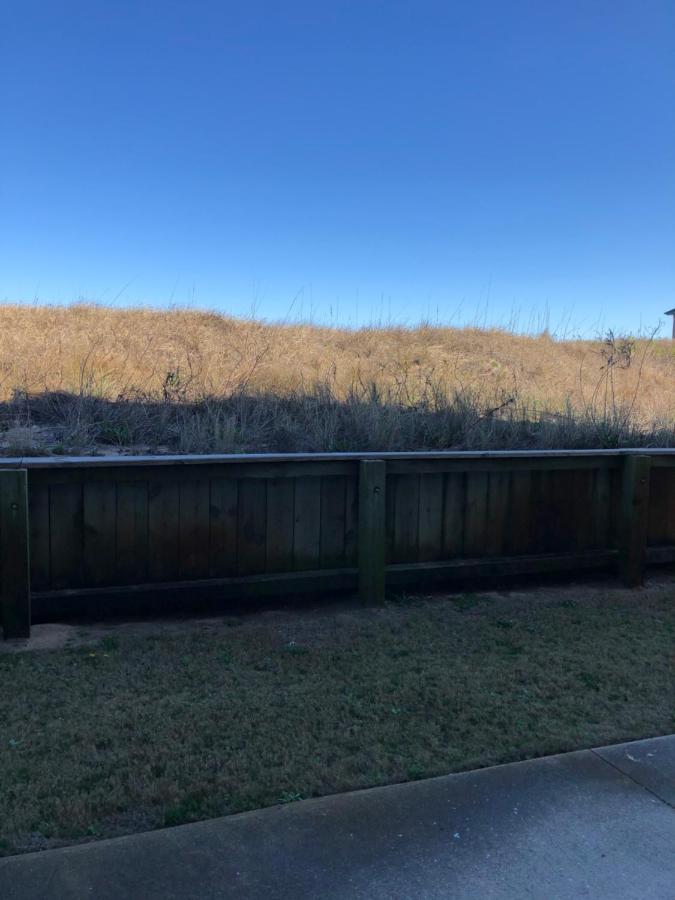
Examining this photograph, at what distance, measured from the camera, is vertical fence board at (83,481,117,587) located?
14.7 ft

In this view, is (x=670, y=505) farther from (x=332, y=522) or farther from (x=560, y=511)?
(x=332, y=522)

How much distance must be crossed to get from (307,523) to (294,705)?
5.76 feet

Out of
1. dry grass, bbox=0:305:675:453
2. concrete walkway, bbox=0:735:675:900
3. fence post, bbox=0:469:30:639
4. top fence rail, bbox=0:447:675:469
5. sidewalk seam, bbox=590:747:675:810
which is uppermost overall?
dry grass, bbox=0:305:675:453

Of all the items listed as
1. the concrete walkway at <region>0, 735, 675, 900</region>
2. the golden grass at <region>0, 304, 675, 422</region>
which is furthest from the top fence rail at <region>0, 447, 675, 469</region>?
the golden grass at <region>0, 304, 675, 422</region>

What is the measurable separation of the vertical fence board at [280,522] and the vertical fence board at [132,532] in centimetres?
86

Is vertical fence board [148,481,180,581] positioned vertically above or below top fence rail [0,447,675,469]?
below

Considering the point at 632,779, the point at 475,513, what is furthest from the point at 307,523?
the point at 632,779

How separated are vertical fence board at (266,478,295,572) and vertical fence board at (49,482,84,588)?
1.27 meters

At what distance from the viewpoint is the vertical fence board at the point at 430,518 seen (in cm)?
532

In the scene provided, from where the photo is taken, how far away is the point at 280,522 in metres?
4.93

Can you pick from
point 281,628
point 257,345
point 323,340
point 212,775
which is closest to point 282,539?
point 281,628

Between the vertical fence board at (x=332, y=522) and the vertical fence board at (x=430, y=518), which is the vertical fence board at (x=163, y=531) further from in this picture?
the vertical fence board at (x=430, y=518)

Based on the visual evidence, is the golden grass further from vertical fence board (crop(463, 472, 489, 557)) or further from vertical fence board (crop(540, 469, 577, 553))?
vertical fence board (crop(463, 472, 489, 557))

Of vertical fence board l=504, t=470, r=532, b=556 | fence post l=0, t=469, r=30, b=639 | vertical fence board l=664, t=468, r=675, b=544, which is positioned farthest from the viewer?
vertical fence board l=664, t=468, r=675, b=544
